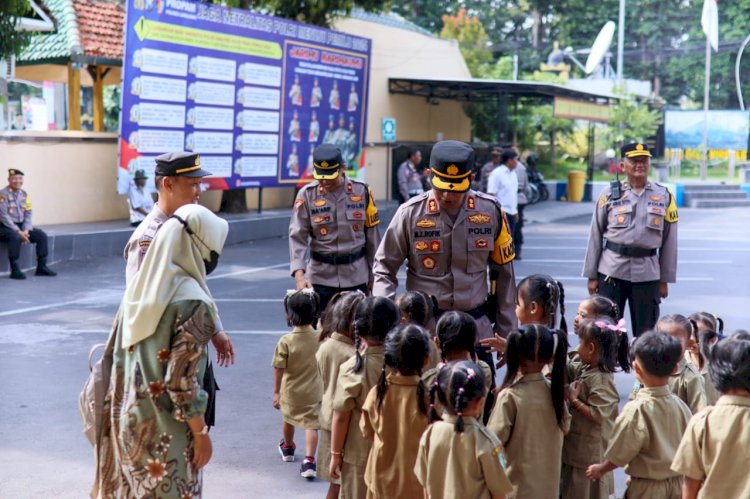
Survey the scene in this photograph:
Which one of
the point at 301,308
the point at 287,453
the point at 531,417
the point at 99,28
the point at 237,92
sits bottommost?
the point at 287,453

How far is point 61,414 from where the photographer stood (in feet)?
22.7

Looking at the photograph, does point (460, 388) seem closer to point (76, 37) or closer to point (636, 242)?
point (636, 242)

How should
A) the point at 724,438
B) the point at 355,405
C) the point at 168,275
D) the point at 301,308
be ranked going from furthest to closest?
the point at 301,308 → the point at 355,405 → the point at 724,438 → the point at 168,275

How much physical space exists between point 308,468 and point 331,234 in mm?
1919

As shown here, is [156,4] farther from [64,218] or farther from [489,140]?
[489,140]

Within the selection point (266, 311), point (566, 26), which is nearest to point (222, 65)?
point (266, 311)

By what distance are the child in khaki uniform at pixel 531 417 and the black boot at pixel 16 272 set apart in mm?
10072

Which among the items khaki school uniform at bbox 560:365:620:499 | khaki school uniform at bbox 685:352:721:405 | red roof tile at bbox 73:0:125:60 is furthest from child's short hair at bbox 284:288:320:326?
red roof tile at bbox 73:0:125:60

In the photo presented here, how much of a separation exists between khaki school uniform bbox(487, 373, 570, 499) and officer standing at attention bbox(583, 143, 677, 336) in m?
3.32

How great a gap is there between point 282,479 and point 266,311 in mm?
5426

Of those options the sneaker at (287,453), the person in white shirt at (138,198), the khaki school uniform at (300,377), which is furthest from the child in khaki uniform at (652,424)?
the person in white shirt at (138,198)

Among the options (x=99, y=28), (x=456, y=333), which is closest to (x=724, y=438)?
(x=456, y=333)

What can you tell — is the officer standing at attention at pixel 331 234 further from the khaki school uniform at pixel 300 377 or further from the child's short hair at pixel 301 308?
the khaki school uniform at pixel 300 377

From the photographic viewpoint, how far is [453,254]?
5.41 meters
